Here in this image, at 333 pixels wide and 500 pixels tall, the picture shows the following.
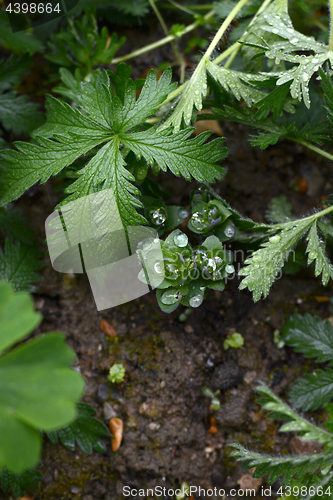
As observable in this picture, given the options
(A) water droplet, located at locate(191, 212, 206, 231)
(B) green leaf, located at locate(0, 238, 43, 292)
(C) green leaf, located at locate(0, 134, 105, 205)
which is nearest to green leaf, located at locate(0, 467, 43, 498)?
(B) green leaf, located at locate(0, 238, 43, 292)

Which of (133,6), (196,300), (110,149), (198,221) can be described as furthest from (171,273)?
(133,6)

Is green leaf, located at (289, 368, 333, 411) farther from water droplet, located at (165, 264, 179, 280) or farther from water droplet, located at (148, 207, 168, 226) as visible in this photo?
water droplet, located at (148, 207, 168, 226)

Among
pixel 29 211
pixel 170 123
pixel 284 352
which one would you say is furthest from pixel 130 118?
pixel 284 352

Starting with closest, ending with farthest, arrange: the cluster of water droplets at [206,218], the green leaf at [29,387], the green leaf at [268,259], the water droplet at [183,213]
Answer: the green leaf at [29,387] → the green leaf at [268,259] → the cluster of water droplets at [206,218] → the water droplet at [183,213]

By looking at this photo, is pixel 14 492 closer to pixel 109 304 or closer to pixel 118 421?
pixel 118 421

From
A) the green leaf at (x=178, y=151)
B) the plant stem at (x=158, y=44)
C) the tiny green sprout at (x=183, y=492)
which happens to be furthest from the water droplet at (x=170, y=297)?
the plant stem at (x=158, y=44)

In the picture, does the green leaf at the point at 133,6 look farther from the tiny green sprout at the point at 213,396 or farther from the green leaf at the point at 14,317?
the tiny green sprout at the point at 213,396

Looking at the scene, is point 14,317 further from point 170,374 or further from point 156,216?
point 170,374
